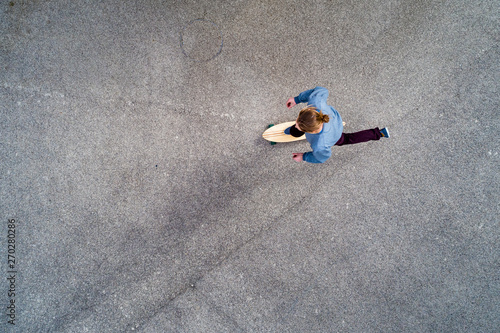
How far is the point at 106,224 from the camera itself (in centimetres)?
325

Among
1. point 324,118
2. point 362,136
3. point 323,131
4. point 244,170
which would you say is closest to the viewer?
point 324,118

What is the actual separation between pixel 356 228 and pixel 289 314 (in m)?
1.33

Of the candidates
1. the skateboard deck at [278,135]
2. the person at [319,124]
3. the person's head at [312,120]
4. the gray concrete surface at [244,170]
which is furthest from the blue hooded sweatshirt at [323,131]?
the gray concrete surface at [244,170]

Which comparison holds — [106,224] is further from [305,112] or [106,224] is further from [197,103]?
[305,112]

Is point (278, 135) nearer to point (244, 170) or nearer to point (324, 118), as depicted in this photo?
point (244, 170)

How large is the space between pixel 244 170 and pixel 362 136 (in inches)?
57.0

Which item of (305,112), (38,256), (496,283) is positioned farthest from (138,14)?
(496,283)

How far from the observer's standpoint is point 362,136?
3102 millimetres

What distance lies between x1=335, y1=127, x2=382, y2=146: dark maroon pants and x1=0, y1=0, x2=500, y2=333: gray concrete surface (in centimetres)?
27

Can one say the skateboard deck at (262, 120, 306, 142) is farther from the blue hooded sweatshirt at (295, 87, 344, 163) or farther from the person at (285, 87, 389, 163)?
the blue hooded sweatshirt at (295, 87, 344, 163)

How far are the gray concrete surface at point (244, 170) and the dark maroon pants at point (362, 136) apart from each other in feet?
0.87

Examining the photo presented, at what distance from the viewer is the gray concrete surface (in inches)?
127

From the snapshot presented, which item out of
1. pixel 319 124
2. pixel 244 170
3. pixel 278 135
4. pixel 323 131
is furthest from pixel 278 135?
pixel 319 124

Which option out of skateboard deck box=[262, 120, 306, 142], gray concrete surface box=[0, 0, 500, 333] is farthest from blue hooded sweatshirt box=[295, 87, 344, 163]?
gray concrete surface box=[0, 0, 500, 333]
